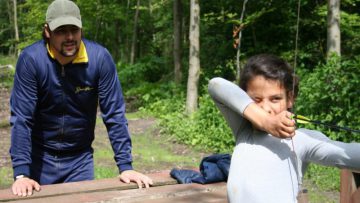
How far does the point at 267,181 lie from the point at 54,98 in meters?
1.62

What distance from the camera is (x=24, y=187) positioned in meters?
2.79

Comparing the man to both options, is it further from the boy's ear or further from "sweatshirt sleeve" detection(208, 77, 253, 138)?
the boy's ear

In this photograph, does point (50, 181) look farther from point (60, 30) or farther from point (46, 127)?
point (60, 30)

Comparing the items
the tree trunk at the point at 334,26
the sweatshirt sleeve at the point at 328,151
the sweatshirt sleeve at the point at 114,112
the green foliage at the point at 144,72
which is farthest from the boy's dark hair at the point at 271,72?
the green foliage at the point at 144,72

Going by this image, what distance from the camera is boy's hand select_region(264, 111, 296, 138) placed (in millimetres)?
1691

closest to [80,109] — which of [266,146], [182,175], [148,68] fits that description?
[182,175]

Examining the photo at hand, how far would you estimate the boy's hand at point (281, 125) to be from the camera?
1691 mm

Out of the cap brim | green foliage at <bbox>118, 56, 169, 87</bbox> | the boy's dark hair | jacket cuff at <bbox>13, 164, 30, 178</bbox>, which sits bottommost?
green foliage at <bbox>118, 56, 169, 87</bbox>

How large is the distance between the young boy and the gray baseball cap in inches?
47.1

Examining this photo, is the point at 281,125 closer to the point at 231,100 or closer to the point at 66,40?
the point at 231,100

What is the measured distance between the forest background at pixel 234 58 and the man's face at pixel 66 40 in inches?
56.7

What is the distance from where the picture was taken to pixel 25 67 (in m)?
2.90

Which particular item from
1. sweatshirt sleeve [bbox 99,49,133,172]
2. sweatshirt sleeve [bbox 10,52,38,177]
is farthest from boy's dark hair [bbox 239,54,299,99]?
sweatshirt sleeve [bbox 10,52,38,177]

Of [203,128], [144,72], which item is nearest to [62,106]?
[203,128]
